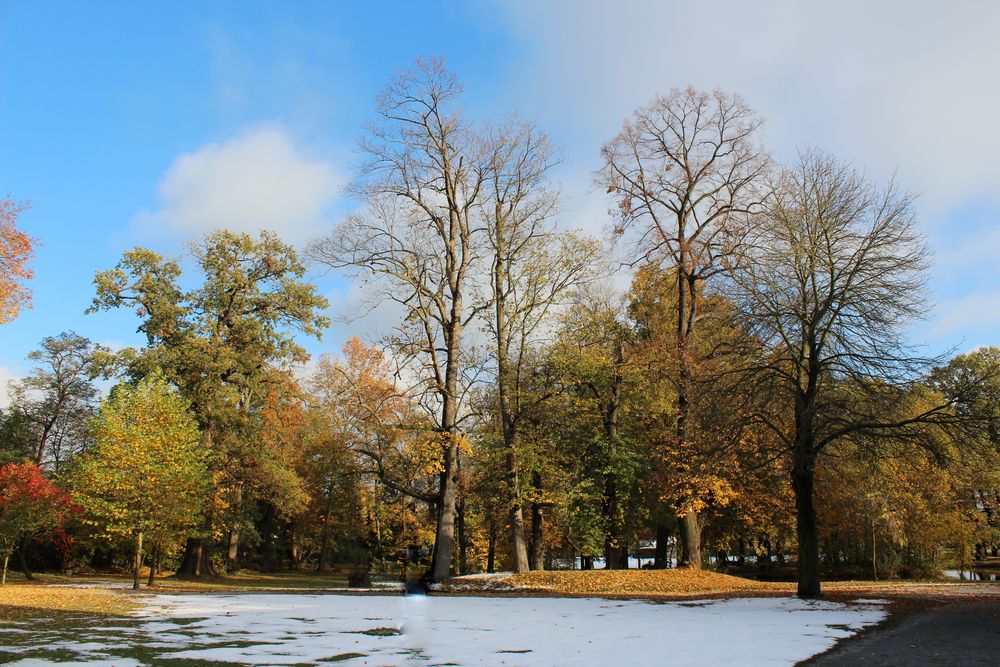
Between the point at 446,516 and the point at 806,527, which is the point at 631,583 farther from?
the point at 446,516

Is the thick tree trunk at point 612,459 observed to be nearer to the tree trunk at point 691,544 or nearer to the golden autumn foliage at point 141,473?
the tree trunk at point 691,544

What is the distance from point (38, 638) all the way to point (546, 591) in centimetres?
1436

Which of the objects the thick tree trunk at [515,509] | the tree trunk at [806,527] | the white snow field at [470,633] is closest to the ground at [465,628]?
the white snow field at [470,633]

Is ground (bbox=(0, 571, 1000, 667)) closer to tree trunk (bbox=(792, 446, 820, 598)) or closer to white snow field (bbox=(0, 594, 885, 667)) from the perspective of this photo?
white snow field (bbox=(0, 594, 885, 667))

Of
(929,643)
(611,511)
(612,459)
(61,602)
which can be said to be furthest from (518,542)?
(929,643)

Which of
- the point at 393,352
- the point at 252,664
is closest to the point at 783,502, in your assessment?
the point at 393,352

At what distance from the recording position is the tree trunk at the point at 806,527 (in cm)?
1712

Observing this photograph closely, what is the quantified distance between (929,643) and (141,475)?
2040 centimetres

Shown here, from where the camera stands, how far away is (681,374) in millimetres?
22766

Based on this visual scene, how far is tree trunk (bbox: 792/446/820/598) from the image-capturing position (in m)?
17.1

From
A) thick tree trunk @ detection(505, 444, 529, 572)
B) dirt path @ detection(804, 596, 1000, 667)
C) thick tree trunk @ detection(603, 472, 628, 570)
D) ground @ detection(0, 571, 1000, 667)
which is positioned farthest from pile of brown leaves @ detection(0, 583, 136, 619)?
thick tree trunk @ detection(603, 472, 628, 570)

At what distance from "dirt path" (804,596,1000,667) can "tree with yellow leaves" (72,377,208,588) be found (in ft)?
61.8

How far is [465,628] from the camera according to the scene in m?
12.0

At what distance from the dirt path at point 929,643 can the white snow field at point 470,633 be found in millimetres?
419
